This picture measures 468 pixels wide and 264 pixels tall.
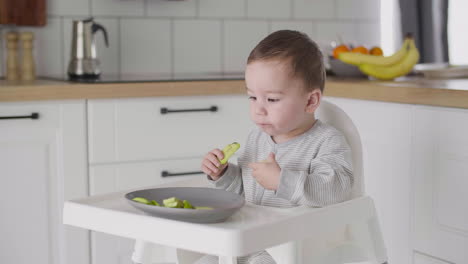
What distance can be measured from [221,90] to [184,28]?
68cm

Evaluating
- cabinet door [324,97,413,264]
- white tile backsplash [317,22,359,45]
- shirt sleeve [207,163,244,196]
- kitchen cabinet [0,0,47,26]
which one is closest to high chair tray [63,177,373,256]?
shirt sleeve [207,163,244,196]

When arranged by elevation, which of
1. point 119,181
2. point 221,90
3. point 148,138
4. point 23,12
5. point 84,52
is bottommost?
point 119,181

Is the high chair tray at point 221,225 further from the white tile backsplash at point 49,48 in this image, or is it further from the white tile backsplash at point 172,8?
the white tile backsplash at point 172,8

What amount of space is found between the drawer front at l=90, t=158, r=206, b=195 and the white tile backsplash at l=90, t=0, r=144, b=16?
2.52 ft

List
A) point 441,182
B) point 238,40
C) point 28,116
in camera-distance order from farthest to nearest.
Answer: point 238,40, point 28,116, point 441,182

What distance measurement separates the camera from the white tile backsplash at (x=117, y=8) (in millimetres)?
2816

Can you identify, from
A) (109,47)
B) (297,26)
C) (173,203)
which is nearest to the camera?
(173,203)

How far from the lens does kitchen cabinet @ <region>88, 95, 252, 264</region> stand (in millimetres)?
2260

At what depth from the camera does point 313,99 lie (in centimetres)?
148

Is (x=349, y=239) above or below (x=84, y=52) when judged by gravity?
below

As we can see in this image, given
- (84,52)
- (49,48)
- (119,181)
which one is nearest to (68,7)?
(49,48)

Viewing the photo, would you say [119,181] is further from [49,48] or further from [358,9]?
[358,9]

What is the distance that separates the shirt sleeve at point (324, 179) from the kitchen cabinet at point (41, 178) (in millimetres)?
963

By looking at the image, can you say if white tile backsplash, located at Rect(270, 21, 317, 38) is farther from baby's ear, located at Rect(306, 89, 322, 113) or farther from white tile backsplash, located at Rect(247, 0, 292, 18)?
baby's ear, located at Rect(306, 89, 322, 113)
